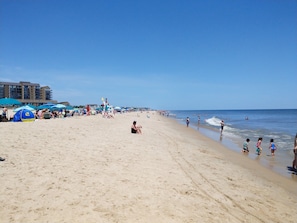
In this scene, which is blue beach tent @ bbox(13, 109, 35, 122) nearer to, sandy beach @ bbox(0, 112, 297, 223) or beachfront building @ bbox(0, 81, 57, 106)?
sandy beach @ bbox(0, 112, 297, 223)

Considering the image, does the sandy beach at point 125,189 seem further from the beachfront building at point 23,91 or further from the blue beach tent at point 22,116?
the beachfront building at point 23,91

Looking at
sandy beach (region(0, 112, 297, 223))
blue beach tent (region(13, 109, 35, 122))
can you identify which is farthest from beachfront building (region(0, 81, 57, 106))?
sandy beach (region(0, 112, 297, 223))

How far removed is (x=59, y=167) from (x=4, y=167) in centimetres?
140

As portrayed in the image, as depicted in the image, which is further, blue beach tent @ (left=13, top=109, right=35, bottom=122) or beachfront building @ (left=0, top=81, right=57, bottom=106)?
beachfront building @ (left=0, top=81, right=57, bottom=106)

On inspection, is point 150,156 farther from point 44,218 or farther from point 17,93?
point 17,93

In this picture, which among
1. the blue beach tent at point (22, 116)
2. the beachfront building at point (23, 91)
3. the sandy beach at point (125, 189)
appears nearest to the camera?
the sandy beach at point (125, 189)

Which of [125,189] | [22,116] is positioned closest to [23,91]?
[22,116]

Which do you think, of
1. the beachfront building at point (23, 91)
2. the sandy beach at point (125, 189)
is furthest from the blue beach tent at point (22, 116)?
the beachfront building at point (23, 91)

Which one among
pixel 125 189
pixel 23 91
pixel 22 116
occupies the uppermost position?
pixel 23 91

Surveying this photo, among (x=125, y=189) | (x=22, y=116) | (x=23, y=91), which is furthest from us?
(x=23, y=91)

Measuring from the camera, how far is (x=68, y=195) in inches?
190

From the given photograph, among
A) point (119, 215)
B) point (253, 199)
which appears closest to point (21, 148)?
point (119, 215)

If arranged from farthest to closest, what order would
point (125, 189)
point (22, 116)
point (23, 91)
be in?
point (23, 91), point (22, 116), point (125, 189)

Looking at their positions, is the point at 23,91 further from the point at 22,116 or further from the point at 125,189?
the point at 125,189
